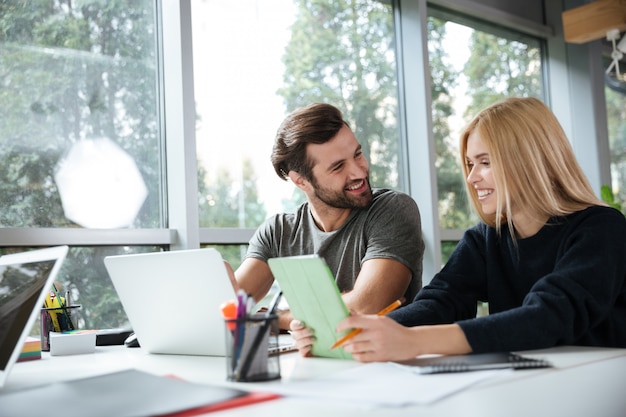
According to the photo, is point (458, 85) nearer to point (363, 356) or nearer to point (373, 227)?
point (373, 227)

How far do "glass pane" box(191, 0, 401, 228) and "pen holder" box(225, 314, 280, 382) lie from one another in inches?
74.0

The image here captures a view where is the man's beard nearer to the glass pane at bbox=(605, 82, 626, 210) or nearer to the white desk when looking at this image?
the white desk

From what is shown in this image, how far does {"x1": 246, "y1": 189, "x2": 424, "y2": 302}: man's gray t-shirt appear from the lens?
7.29ft

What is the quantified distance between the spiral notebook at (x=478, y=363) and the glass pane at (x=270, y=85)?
1.94m

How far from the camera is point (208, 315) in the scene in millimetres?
1491

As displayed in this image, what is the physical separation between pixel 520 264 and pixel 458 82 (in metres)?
2.66

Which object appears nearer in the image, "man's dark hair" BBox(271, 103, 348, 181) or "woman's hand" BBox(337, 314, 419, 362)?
"woman's hand" BBox(337, 314, 419, 362)

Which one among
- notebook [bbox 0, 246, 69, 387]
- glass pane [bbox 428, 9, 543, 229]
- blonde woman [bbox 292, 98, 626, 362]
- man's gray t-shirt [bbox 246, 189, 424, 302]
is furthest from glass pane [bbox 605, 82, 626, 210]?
notebook [bbox 0, 246, 69, 387]

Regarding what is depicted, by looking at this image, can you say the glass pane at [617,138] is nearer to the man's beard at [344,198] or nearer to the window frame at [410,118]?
the window frame at [410,118]

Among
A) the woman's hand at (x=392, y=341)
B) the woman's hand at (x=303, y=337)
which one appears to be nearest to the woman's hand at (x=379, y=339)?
the woman's hand at (x=392, y=341)

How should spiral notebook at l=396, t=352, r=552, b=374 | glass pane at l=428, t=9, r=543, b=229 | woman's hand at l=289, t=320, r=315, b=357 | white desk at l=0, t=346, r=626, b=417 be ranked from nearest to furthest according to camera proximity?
1. white desk at l=0, t=346, r=626, b=417
2. spiral notebook at l=396, t=352, r=552, b=374
3. woman's hand at l=289, t=320, r=315, b=357
4. glass pane at l=428, t=9, r=543, b=229

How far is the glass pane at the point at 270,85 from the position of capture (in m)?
3.08

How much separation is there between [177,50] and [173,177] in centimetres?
51

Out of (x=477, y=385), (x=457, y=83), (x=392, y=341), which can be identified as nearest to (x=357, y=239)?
(x=392, y=341)
